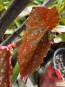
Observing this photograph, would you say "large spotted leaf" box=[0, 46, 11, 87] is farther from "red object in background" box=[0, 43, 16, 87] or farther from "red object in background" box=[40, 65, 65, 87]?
"red object in background" box=[40, 65, 65, 87]

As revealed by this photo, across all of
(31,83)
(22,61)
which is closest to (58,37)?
(31,83)

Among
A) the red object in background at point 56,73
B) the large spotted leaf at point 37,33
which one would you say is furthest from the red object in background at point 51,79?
the large spotted leaf at point 37,33

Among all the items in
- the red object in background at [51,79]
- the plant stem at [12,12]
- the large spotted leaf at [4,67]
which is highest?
the plant stem at [12,12]

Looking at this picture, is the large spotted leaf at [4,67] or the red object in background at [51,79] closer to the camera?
the large spotted leaf at [4,67]

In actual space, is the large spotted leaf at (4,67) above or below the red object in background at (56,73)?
above

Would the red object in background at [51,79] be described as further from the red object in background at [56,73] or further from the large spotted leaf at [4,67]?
the large spotted leaf at [4,67]

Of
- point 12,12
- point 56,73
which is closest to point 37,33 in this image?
point 12,12
